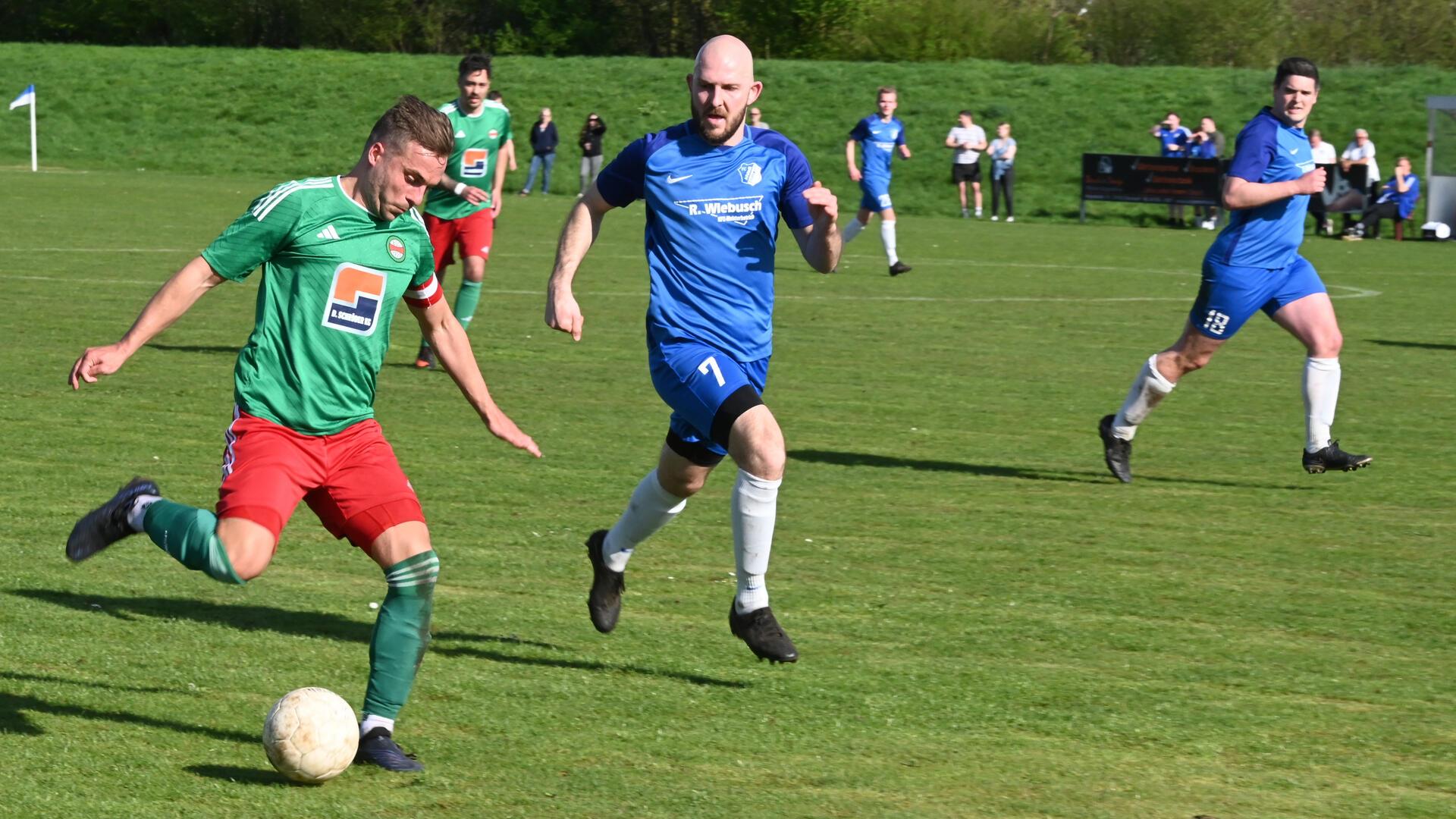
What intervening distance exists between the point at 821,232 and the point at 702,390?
0.74m

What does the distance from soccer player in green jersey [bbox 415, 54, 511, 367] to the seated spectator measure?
77.9 feet

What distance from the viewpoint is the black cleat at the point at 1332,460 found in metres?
10.2

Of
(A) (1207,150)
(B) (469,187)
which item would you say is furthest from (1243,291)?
Answer: (A) (1207,150)

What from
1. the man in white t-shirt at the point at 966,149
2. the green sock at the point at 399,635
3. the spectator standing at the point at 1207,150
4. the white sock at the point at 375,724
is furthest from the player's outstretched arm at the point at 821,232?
the spectator standing at the point at 1207,150

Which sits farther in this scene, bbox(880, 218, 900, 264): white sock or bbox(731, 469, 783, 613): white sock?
bbox(880, 218, 900, 264): white sock

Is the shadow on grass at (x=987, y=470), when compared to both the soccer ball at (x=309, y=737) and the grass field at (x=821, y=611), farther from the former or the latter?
the soccer ball at (x=309, y=737)

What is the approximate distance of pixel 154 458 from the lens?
9750 millimetres

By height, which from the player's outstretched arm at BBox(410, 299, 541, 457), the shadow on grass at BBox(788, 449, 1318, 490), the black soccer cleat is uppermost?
the player's outstretched arm at BBox(410, 299, 541, 457)

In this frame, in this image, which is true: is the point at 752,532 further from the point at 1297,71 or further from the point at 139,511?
the point at 1297,71

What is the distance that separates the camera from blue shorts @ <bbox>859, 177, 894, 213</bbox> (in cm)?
2327

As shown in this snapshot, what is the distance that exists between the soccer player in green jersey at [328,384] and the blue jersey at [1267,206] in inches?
236

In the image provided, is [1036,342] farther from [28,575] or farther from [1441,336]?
[28,575]

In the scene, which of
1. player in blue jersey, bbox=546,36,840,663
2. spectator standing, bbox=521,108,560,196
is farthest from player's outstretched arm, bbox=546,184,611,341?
spectator standing, bbox=521,108,560,196

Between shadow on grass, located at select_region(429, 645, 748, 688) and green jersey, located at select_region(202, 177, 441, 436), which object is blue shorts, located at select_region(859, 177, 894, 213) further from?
green jersey, located at select_region(202, 177, 441, 436)
